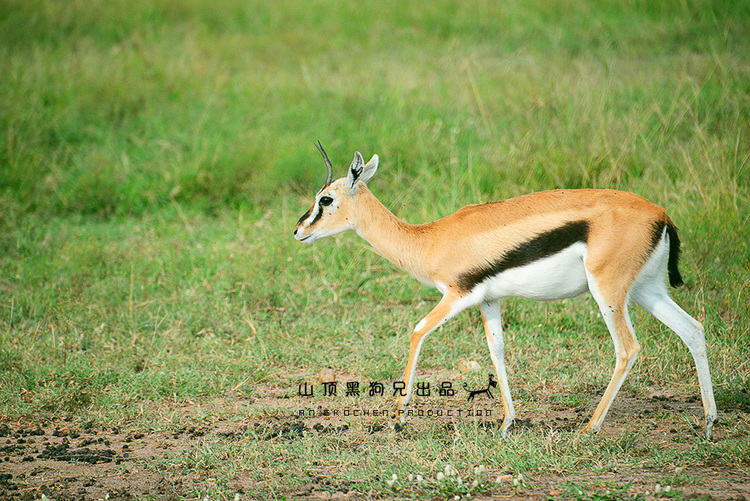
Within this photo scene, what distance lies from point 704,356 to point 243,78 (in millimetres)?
7901

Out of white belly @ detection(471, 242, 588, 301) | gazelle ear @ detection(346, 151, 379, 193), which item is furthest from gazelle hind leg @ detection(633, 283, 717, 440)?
gazelle ear @ detection(346, 151, 379, 193)

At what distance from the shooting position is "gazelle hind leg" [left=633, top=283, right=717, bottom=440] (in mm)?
3893

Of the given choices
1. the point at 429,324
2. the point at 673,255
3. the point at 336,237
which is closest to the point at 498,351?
the point at 429,324

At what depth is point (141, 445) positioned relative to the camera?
4191 millimetres

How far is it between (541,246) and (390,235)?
2.98 ft

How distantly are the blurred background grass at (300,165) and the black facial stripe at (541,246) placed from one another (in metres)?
1.20

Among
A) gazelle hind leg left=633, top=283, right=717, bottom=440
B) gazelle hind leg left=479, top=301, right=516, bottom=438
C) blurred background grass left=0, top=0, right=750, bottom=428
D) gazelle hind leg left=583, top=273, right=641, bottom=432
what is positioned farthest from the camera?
blurred background grass left=0, top=0, right=750, bottom=428

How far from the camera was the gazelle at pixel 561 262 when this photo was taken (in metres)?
3.78

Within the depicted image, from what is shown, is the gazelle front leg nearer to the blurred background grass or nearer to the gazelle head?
the gazelle head

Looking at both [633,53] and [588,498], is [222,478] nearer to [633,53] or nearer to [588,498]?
[588,498]

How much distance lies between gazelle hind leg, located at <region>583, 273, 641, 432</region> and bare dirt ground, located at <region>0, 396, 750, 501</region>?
0.25m

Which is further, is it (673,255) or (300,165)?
(300,165)

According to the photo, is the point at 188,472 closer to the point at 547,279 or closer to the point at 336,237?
the point at 547,279

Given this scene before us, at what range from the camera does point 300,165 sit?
8039 millimetres
